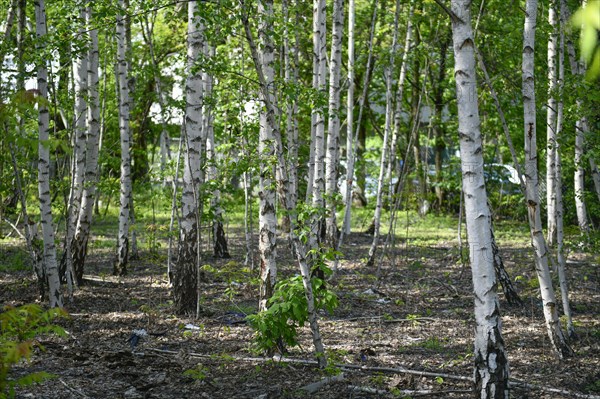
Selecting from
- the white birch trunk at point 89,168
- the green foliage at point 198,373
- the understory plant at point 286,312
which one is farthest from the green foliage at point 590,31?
the white birch trunk at point 89,168

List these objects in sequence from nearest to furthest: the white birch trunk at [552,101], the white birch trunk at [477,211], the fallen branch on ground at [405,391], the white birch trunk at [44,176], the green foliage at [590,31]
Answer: the green foliage at [590,31], the white birch trunk at [477,211], the fallen branch on ground at [405,391], the white birch trunk at [552,101], the white birch trunk at [44,176]

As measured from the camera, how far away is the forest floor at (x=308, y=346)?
226 inches

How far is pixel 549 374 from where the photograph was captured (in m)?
6.25

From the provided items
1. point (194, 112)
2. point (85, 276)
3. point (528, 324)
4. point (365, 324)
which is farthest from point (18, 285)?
point (528, 324)

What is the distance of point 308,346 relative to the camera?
7.38 metres

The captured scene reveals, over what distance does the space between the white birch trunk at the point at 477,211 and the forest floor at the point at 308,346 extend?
847 mm

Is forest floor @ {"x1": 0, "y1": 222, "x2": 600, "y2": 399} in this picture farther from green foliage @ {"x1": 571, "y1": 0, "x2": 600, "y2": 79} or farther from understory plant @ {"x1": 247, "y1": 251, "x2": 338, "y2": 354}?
green foliage @ {"x1": 571, "y1": 0, "x2": 600, "y2": 79}

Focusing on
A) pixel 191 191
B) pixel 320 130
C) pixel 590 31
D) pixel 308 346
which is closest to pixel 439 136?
pixel 320 130

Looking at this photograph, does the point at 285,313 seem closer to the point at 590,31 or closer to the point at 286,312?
the point at 286,312

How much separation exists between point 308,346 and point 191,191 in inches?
98.4

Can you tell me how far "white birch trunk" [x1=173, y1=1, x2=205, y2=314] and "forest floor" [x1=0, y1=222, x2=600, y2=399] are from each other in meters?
0.37

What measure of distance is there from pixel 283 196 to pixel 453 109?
68.7ft

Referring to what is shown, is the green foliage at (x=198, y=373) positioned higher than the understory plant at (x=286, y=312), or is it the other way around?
the understory plant at (x=286, y=312)

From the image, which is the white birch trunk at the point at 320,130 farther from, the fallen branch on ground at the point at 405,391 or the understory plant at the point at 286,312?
the fallen branch on ground at the point at 405,391
